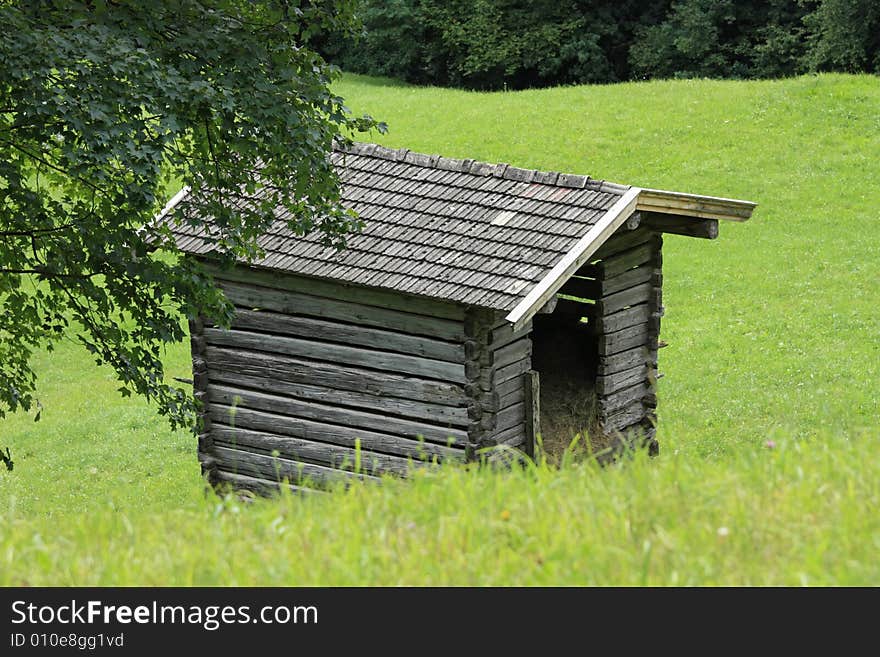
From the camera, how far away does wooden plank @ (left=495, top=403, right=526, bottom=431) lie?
9438 millimetres

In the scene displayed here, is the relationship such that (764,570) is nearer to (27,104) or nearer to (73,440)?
(27,104)

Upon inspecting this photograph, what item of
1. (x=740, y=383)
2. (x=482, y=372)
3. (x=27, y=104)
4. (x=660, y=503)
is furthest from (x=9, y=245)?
(x=740, y=383)

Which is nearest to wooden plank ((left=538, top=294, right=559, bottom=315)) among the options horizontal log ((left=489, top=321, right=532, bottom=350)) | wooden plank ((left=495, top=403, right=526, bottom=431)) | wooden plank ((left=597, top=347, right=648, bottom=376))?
horizontal log ((left=489, top=321, right=532, bottom=350))

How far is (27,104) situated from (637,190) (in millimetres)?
4799

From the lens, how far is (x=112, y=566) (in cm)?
400

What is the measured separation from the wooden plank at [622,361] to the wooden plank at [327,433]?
5.99 feet

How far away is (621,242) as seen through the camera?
10359 millimetres

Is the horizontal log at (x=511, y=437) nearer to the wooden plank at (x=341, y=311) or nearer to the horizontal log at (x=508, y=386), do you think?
the horizontal log at (x=508, y=386)

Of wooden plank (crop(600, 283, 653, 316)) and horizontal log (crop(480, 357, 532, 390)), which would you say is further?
Result: wooden plank (crop(600, 283, 653, 316))

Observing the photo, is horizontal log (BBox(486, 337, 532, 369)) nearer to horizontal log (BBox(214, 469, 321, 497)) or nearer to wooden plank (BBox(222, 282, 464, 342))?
wooden plank (BBox(222, 282, 464, 342))

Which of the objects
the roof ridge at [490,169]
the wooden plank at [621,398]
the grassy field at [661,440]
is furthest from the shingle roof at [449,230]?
the grassy field at [661,440]

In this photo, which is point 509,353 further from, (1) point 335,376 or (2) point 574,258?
(1) point 335,376

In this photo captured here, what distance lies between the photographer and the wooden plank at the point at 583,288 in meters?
10.7

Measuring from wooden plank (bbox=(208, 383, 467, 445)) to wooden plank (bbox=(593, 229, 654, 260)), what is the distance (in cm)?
231
